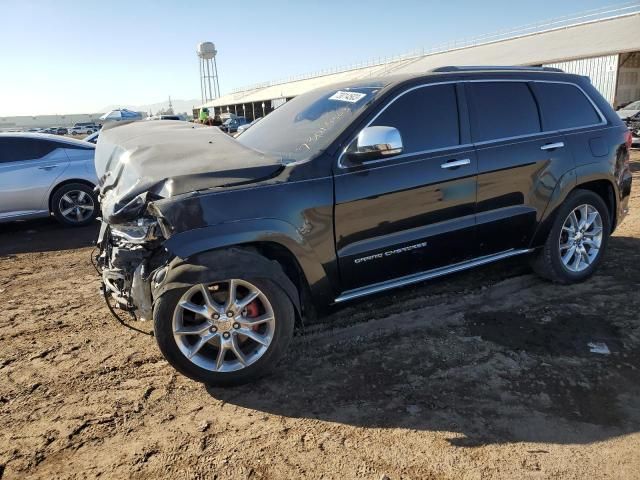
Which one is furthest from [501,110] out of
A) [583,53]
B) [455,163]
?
[583,53]

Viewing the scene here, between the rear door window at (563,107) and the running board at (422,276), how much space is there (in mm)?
1181

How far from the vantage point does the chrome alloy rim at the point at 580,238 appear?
15.1ft

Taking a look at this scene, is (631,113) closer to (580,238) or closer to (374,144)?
(580,238)

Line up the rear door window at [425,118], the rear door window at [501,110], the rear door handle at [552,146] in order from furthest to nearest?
the rear door handle at [552,146], the rear door window at [501,110], the rear door window at [425,118]

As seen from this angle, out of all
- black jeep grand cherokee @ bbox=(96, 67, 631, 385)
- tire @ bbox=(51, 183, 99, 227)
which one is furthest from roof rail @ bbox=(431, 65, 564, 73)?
tire @ bbox=(51, 183, 99, 227)

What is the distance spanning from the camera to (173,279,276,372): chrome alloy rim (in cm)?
307

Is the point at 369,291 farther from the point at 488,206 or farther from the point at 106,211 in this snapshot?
the point at 106,211

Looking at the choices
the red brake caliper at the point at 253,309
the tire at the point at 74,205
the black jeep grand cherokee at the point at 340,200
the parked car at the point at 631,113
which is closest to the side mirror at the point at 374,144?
the black jeep grand cherokee at the point at 340,200

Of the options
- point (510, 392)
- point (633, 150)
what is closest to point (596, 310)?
point (510, 392)

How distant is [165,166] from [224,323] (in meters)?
1.10

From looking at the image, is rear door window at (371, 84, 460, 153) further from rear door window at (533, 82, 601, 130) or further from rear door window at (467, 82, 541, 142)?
rear door window at (533, 82, 601, 130)

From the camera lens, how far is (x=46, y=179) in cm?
759

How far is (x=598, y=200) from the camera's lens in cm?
468

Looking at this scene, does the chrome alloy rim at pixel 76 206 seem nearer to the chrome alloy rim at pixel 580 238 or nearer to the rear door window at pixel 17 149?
the rear door window at pixel 17 149
